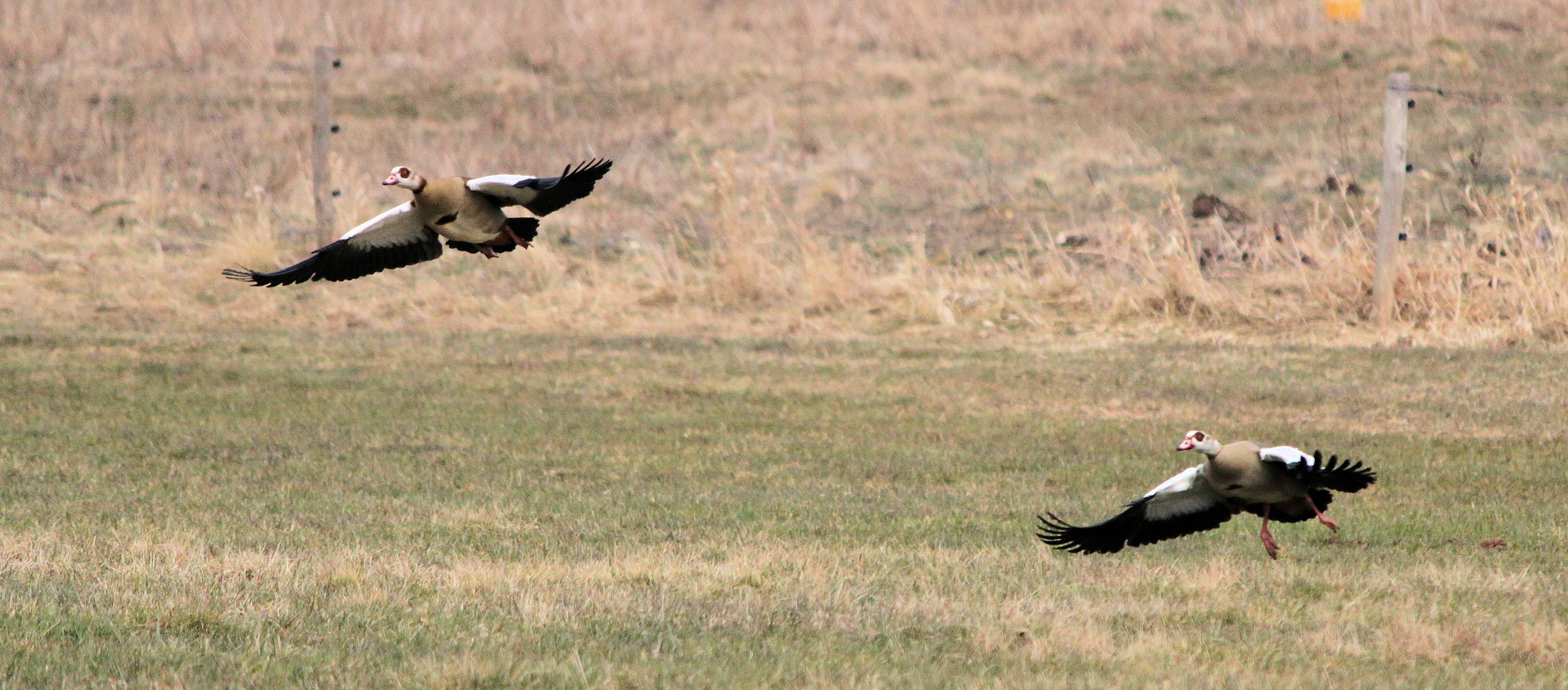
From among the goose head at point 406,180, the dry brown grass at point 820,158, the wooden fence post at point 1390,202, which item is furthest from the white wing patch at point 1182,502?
the wooden fence post at point 1390,202

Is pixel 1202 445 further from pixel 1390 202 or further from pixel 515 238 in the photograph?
pixel 1390 202

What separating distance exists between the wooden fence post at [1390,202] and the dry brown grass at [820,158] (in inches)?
8.9

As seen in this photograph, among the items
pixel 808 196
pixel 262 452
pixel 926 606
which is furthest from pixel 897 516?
pixel 808 196

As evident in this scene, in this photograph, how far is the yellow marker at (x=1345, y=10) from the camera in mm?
31266

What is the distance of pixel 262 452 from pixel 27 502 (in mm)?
1903

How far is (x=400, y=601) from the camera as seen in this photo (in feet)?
20.4

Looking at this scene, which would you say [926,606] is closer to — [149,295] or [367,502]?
[367,502]

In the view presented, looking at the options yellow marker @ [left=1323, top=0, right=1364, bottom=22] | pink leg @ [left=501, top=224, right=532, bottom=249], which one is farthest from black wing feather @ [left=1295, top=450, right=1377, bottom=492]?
yellow marker @ [left=1323, top=0, right=1364, bottom=22]

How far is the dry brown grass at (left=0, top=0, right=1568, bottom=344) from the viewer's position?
54.4ft

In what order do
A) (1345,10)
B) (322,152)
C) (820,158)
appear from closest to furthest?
(322,152) < (820,158) < (1345,10)

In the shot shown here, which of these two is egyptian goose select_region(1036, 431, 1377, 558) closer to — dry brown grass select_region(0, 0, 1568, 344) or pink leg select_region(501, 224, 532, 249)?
pink leg select_region(501, 224, 532, 249)

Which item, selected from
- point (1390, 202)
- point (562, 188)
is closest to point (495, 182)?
point (562, 188)

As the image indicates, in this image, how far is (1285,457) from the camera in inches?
218

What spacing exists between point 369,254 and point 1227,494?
3.09 metres
